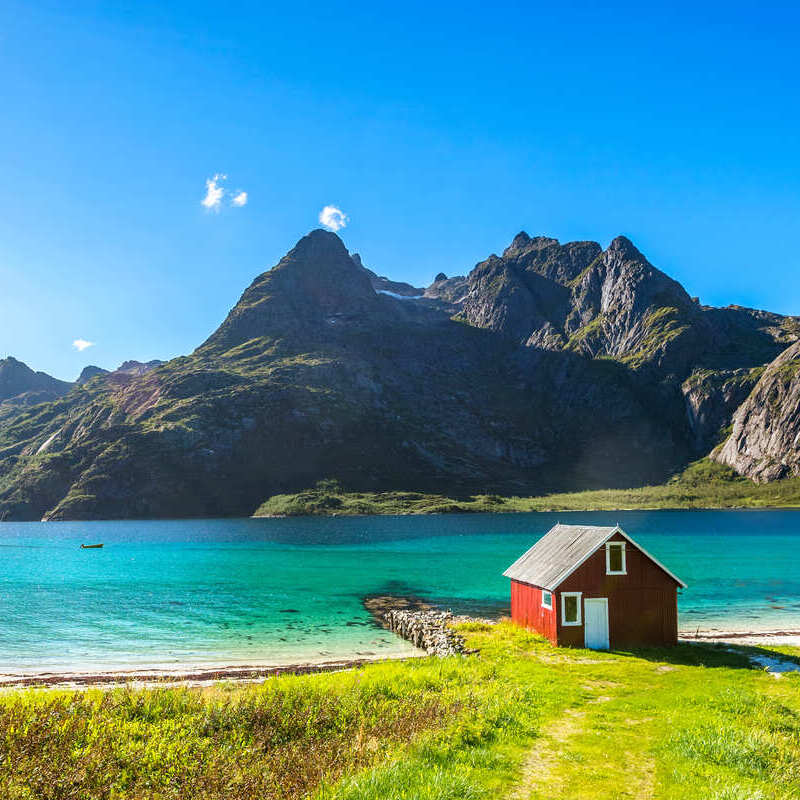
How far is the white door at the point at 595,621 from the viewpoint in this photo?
33969 millimetres

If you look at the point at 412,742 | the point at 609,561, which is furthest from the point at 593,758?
the point at 609,561

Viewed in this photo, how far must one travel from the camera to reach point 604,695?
2394cm

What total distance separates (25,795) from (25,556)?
133990 mm

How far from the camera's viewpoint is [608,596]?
34.4 meters

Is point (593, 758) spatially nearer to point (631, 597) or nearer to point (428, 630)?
point (631, 597)

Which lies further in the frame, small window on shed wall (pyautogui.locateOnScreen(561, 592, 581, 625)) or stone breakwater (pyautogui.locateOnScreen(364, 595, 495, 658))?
stone breakwater (pyautogui.locateOnScreen(364, 595, 495, 658))

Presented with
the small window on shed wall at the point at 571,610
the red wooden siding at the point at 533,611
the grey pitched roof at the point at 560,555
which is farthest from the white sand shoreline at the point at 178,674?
the small window on shed wall at the point at 571,610

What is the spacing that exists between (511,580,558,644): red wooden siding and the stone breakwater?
174 inches

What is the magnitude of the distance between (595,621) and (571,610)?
1558 millimetres

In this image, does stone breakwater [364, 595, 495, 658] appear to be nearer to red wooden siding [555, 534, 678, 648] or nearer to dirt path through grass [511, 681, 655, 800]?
red wooden siding [555, 534, 678, 648]

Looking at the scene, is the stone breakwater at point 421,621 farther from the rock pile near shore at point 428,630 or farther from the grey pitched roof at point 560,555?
the grey pitched roof at point 560,555

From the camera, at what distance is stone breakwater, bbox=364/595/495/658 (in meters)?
38.7

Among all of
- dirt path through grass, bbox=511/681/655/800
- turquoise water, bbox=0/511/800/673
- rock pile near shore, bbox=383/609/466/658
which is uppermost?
dirt path through grass, bbox=511/681/655/800

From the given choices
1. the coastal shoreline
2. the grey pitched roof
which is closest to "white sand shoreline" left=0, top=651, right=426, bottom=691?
the coastal shoreline
